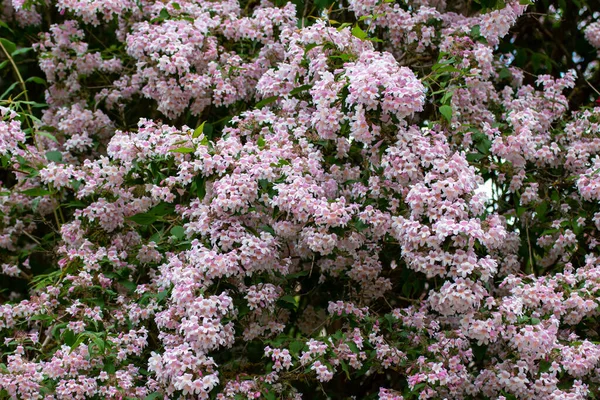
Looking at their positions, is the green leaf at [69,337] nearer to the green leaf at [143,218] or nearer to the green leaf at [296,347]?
the green leaf at [143,218]

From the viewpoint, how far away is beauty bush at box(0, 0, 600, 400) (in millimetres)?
3043

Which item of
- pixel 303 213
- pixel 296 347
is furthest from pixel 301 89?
pixel 296 347

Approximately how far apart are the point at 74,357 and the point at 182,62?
125 cm

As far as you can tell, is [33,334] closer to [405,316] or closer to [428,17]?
[405,316]

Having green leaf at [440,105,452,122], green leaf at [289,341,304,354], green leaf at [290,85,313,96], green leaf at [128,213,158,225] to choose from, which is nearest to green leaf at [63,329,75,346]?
green leaf at [128,213,158,225]

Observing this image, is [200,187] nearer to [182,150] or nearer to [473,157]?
[182,150]

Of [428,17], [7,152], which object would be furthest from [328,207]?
[7,152]

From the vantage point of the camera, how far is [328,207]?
3.06 meters

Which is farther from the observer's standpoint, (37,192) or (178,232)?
(37,192)

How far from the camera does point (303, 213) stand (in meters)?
3.06

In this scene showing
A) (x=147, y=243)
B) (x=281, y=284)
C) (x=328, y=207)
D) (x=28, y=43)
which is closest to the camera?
(x=328, y=207)

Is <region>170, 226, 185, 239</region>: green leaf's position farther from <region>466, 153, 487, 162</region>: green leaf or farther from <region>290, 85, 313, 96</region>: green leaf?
<region>466, 153, 487, 162</region>: green leaf

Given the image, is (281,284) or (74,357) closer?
(74,357)

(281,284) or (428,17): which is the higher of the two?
(428,17)
